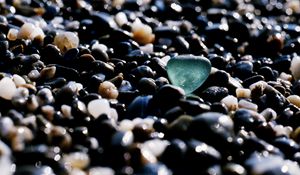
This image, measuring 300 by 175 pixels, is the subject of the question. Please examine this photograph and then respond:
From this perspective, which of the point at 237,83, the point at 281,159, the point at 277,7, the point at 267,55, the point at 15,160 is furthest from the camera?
the point at 277,7

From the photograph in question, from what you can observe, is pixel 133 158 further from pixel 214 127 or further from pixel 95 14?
pixel 95 14

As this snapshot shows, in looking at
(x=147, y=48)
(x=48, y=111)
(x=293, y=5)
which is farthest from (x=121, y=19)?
(x=293, y=5)

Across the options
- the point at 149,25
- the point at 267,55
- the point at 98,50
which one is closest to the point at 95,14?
the point at 149,25

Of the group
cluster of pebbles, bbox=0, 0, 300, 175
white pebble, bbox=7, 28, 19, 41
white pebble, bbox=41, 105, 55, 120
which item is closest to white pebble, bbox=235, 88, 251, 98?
cluster of pebbles, bbox=0, 0, 300, 175

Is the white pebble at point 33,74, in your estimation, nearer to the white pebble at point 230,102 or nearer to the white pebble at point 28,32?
the white pebble at point 28,32

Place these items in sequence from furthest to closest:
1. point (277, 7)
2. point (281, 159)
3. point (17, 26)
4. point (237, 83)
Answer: point (277, 7) < point (17, 26) < point (237, 83) < point (281, 159)

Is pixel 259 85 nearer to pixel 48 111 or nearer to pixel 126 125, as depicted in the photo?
pixel 126 125

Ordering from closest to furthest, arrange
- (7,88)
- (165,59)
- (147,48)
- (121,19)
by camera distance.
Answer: (7,88) < (165,59) < (147,48) < (121,19)

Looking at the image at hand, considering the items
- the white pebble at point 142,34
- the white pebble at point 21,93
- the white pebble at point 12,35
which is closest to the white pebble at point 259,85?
the white pebble at point 142,34
